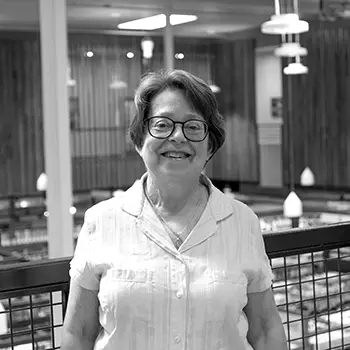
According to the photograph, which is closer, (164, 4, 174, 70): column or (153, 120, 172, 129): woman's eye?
(153, 120, 172, 129): woman's eye

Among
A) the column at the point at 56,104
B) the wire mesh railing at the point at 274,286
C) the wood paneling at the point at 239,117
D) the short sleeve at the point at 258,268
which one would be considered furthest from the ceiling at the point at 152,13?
the short sleeve at the point at 258,268

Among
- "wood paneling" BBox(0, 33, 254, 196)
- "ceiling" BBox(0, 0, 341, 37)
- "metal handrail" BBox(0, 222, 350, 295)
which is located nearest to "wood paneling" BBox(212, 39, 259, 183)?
"ceiling" BBox(0, 0, 341, 37)

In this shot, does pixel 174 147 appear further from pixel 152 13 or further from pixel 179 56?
pixel 179 56

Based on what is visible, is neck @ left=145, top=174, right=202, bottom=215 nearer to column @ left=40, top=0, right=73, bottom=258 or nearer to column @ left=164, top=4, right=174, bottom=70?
column @ left=40, top=0, right=73, bottom=258

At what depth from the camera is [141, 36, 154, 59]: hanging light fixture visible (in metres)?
9.78

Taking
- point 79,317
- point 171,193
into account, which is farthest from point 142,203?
point 79,317

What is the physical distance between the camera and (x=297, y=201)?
8359mm

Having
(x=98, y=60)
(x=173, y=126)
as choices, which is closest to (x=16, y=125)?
(x=98, y=60)

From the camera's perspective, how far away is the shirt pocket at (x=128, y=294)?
1.70m

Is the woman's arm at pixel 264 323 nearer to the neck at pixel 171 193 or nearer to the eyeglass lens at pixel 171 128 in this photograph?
the neck at pixel 171 193

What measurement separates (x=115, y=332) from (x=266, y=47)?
993cm

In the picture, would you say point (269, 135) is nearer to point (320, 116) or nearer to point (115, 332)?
point (320, 116)

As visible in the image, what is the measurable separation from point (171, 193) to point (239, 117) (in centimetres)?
964

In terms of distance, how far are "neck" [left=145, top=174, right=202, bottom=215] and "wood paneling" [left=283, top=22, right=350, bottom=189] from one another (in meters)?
9.78
